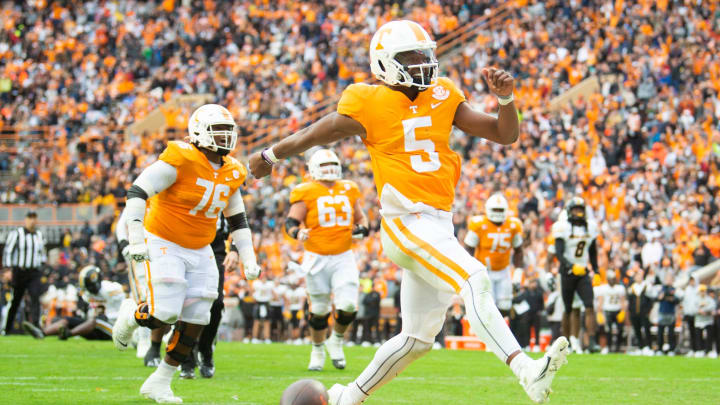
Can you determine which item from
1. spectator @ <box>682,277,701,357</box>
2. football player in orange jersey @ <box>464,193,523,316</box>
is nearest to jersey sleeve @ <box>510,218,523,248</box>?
football player in orange jersey @ <box>464,193,523,316</box>

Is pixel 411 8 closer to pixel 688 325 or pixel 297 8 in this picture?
pixel 297 8

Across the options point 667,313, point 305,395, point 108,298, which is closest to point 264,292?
point 108,298

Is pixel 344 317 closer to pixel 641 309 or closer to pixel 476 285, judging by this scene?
pixel 476 285

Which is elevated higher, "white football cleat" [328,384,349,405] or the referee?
the referee

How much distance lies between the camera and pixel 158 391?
7.51 metres

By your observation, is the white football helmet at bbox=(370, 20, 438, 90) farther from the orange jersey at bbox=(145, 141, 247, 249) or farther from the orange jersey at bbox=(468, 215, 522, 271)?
the orange jersey at bbox=(468, 215, 522, 271)

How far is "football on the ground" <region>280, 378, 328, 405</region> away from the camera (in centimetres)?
545

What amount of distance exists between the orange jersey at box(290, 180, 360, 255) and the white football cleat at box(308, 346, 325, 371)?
1.04 m

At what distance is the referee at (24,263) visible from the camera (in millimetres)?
17234

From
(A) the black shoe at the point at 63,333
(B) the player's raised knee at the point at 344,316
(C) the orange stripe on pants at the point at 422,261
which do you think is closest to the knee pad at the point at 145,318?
(C) the orange stripe on pants at the point at 422,261

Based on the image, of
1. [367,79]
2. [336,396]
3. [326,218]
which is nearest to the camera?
[336,396]

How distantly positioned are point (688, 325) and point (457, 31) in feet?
47.5

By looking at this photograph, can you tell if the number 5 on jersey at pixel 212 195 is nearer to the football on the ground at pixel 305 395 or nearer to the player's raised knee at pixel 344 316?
the football on the ground at pixel 305 395

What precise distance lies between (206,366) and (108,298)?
A: 5.70m
